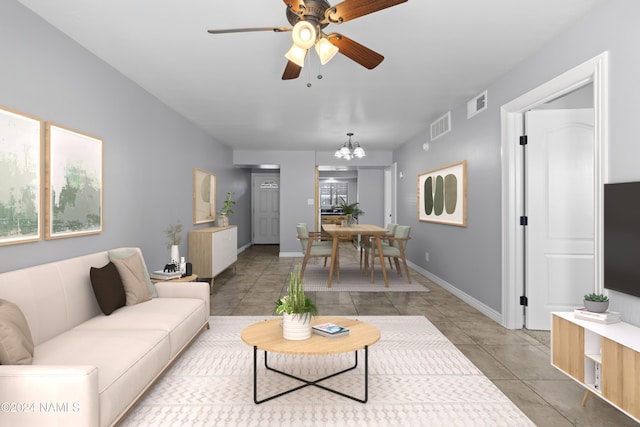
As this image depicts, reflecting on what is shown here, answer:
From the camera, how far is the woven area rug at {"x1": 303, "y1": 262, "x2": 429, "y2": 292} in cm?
550

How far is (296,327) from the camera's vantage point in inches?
90.7

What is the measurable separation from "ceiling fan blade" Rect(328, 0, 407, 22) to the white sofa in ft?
6.95

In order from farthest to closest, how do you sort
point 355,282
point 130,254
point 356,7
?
point 355,282
point 130,254
point 356,7

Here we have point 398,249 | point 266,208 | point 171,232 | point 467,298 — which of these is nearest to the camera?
point 467,298

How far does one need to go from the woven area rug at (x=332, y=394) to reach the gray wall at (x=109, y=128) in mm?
1418

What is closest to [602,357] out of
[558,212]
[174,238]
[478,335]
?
[478,335]

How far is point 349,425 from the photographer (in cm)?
205

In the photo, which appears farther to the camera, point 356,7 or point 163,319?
point 163,319

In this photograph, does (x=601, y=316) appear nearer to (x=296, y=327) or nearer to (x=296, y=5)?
(x=296, y=327)

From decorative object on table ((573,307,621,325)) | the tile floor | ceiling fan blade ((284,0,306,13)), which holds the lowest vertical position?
the tile floor

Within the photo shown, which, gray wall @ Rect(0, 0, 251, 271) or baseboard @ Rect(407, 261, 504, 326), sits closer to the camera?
gray wall @ Rect(0, 0, 251, 271)

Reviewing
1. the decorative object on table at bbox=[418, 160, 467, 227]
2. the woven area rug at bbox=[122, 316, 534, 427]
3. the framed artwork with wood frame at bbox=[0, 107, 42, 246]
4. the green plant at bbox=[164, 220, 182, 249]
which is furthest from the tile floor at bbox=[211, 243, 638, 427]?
the framed artwork with wood frame at bbox=[0, 107, 42, 246]

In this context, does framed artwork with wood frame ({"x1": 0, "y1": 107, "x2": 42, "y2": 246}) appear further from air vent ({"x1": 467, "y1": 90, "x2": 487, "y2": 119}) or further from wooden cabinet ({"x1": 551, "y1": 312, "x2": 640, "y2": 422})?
air vent ({"x1": 467, "y1": 90, "x2": 487, "y2": 119})

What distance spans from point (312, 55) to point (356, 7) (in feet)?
5.24
